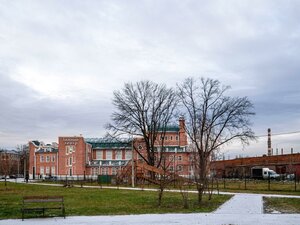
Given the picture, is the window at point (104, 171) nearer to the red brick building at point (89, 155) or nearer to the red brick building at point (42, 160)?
the red brick building at point (89, 155)

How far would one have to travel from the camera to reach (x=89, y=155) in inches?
3332

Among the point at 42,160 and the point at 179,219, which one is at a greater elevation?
the point at 42,160

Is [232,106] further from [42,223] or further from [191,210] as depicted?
[42,223]

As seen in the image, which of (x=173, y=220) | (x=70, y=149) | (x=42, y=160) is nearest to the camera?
(x=173, y=220)

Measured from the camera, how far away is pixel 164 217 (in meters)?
16.2

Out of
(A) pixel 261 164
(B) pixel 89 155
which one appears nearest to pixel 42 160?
(B) pixel 89 155

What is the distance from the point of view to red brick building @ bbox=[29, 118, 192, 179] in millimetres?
81250

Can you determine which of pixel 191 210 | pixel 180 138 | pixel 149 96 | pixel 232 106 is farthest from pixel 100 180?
pixel 191 210

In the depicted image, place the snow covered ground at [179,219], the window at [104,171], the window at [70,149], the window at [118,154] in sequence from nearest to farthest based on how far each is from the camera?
the snow covered ground at [179,219]
the window at [70,149]
the window at [104,171]
the window at [118,154]

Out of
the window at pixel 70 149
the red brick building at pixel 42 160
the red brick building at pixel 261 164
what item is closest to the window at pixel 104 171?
the window at pixel 70 149

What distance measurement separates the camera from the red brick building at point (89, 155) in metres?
81.2

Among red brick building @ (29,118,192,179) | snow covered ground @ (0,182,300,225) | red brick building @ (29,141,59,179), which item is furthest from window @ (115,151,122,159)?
snow covered ground @ (0,182,300,225)

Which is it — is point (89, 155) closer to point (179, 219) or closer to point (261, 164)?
point (261, 164)

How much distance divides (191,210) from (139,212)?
2.30m
